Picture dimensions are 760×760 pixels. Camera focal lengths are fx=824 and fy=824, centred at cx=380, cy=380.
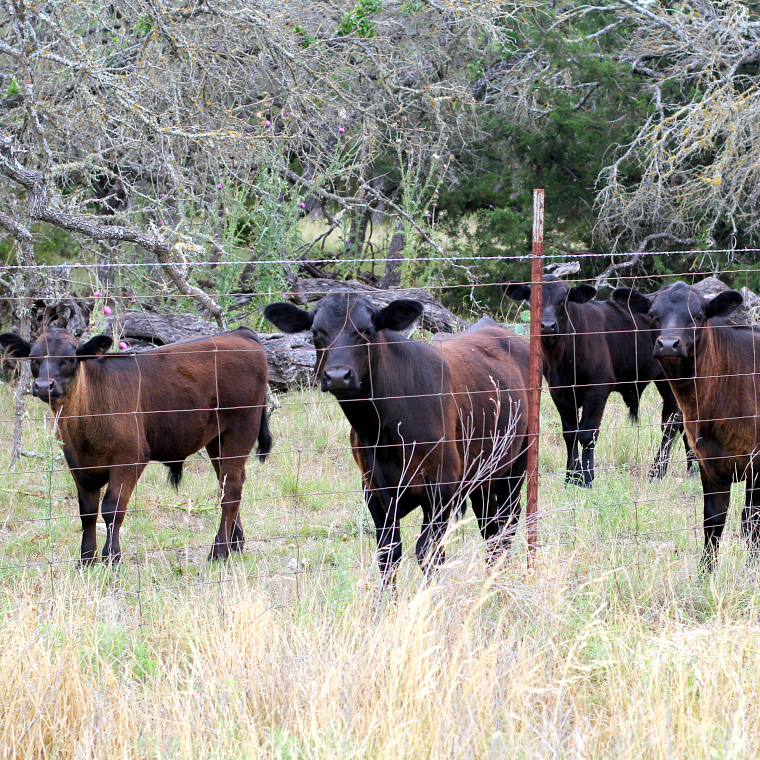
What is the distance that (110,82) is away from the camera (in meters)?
6.24

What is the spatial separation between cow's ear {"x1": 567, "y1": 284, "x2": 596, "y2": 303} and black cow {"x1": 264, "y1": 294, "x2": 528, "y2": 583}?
8.87 ft

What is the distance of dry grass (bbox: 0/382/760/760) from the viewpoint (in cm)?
278

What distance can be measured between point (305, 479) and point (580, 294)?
119 inches

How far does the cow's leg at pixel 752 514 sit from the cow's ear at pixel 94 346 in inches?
157

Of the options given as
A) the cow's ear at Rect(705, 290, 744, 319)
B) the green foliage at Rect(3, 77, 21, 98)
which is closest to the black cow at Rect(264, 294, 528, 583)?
the cow's ear at Rect(705, 290, 744, 319)

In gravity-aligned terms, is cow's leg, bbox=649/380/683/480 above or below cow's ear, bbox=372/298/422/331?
below

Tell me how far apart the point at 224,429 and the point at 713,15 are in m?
10.1

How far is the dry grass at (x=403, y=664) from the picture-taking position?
9.13ft

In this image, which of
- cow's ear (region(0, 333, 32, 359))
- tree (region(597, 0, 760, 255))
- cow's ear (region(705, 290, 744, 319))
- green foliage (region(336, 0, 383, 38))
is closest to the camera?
cow's ear (region(705, 290, 744, 319))

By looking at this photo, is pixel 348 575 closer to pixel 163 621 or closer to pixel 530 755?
pixel 163 621

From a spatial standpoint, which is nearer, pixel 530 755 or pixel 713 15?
pixel 530 755

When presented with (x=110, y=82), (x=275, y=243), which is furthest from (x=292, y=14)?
(x=110, y=82)

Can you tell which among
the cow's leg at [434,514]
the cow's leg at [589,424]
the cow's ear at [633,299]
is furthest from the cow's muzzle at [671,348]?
the cow's leg at [589,424]

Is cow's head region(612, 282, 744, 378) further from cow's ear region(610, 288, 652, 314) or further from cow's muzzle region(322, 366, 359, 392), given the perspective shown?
cow's muzzle region(322, 366, 359, 392)
